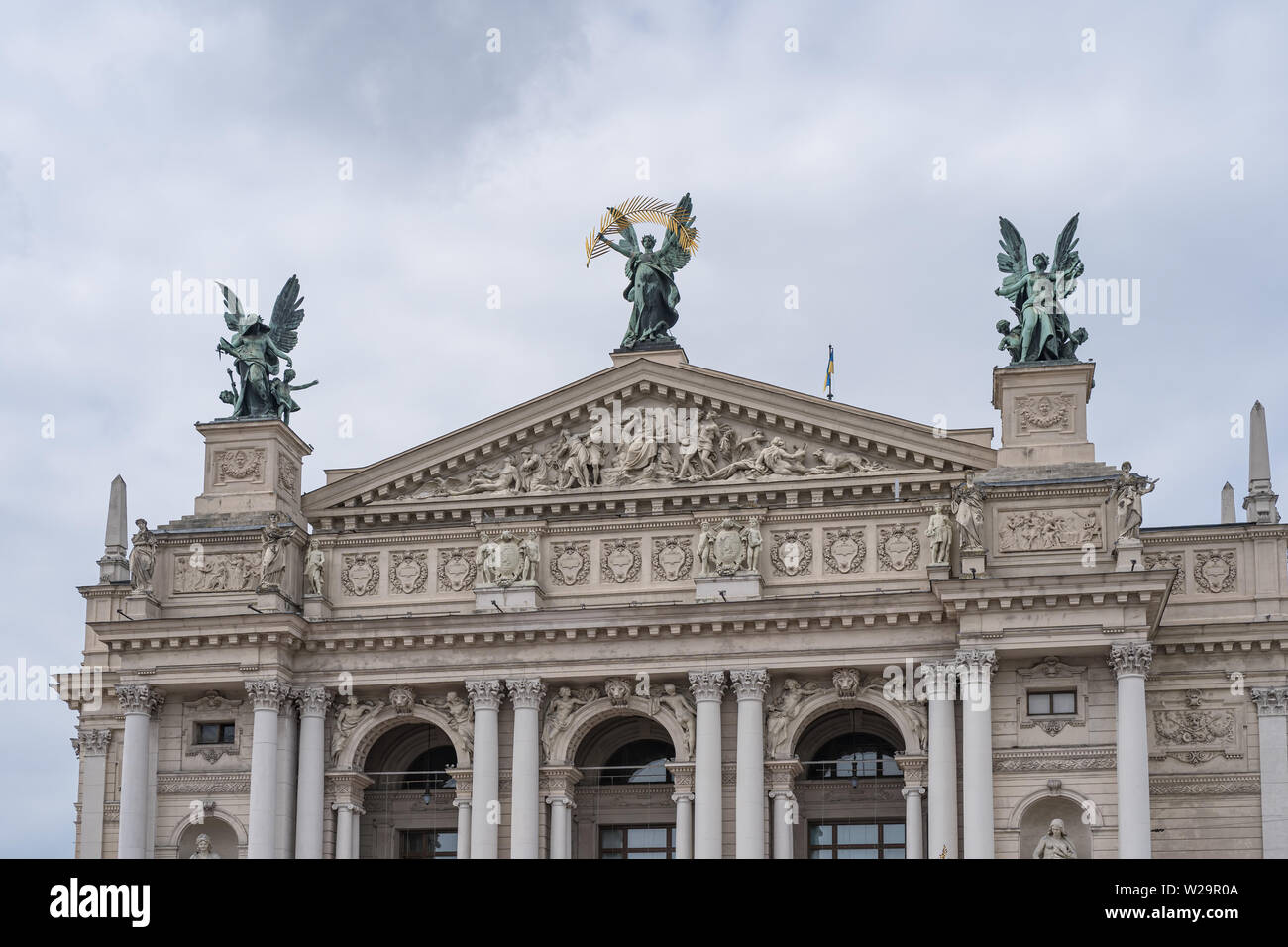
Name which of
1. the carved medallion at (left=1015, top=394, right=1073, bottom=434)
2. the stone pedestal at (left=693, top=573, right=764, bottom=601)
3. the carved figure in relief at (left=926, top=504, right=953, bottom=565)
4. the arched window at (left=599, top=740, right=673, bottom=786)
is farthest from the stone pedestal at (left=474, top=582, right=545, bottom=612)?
the carved medallion at (left=1015, top=394, right=1073, bottom=434)

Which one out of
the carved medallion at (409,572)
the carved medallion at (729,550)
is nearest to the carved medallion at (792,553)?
→ the carved medallion at (729,550)

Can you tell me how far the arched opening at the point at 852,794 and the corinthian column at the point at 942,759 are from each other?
8.76 feet

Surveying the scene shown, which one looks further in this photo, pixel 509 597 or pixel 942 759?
pixel 509 597

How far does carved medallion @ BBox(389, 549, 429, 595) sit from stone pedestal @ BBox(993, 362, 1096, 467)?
1364 cm

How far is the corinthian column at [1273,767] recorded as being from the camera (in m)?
44.5

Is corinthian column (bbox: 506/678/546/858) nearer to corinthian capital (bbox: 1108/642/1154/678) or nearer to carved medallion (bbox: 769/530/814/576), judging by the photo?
carved medallion (bbox: 769/530/814/576)

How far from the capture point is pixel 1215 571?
4675cm

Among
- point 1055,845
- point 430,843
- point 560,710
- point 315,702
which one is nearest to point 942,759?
point 1055,845

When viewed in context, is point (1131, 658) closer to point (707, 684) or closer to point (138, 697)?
point (707, 684)

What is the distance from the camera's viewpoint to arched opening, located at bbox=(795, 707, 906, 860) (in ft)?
154

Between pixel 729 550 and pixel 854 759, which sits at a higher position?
pixel 729 550

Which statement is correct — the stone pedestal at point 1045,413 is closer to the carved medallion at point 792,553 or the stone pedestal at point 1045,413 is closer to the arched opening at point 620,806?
the carved medallion at point 792,553

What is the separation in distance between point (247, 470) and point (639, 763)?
39.2 ft
